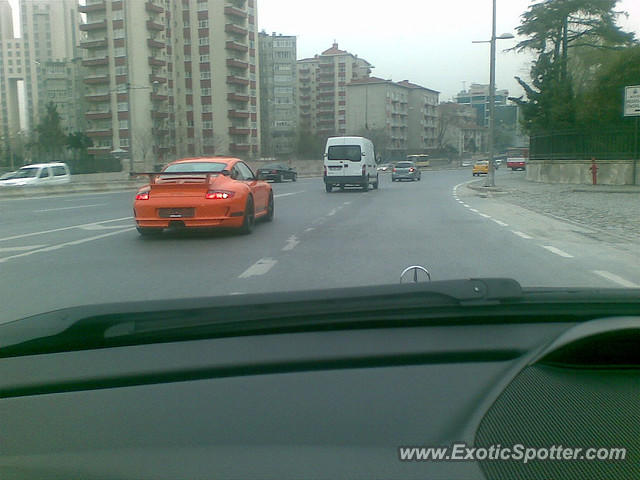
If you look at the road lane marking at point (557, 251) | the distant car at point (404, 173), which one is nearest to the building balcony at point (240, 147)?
the distant car at point (404, 173)

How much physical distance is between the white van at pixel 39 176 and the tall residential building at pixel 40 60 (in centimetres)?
4746

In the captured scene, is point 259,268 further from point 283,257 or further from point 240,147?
point 240,147

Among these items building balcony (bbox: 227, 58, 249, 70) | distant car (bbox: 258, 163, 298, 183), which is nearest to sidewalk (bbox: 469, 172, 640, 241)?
distant car (bbox: 258, 163, 298, 183)

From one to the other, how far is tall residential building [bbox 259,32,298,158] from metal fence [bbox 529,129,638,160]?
82360 mm

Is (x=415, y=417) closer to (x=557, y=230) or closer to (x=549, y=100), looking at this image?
(x=557, y=230)

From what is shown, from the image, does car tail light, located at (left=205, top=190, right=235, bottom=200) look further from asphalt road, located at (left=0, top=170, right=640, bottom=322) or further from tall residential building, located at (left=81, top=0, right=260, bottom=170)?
tall residential building, located at (left=81, top=0, right=260, bottom=170)

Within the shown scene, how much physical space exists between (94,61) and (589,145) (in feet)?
230

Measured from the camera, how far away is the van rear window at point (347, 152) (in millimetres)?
31234

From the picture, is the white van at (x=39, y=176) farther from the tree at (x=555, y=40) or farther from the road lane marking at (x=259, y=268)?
the tree at (x=555, y=40)

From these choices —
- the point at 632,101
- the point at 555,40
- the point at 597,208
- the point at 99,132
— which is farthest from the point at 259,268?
the point at 99,132

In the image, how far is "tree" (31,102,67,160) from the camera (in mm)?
75000

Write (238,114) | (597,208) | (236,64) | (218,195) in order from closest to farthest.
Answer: (218,195), (597,208), (236,64), (238,114)

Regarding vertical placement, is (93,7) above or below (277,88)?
above

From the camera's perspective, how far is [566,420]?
165 centimetres
